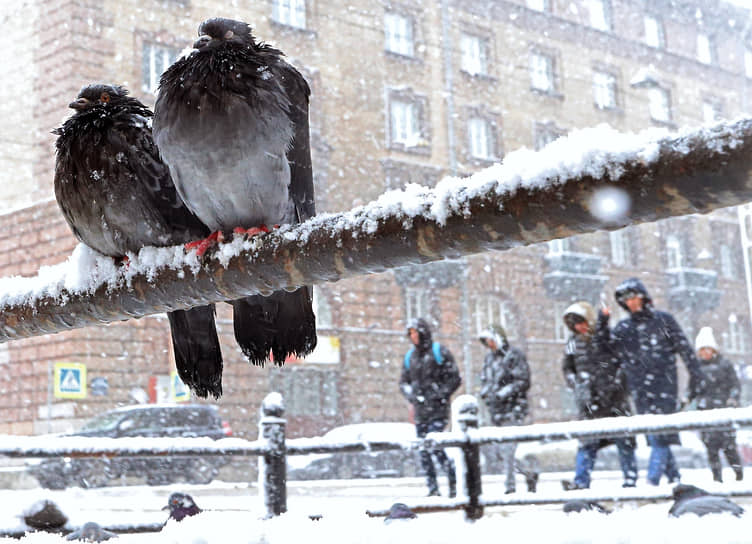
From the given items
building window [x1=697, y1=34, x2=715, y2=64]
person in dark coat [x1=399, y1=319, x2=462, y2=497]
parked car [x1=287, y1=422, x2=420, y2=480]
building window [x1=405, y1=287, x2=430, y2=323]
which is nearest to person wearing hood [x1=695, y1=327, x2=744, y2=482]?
person in dark coat [x1=399, y1=319, x2=462, y2=497]

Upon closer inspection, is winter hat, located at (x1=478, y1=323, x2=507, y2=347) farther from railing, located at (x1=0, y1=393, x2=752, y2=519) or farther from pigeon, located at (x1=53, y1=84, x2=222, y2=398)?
pigeon, located at (x1=53, y1=84, x2=222, y2=398)

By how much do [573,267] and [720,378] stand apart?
18.0 metres

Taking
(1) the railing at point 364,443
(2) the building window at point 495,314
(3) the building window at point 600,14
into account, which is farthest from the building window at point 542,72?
(1) the railing at point 364,443

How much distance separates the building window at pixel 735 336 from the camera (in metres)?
31.5

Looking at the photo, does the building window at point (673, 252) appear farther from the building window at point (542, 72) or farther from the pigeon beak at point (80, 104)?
the pigeon beak at point (80, 104)

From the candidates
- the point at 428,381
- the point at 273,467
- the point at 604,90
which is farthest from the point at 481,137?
the point at 273,467

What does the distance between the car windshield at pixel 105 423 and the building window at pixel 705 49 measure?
2646 cm

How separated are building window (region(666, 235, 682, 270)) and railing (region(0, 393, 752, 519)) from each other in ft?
91.3

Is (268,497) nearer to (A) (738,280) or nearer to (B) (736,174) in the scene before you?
(B) (736,174)

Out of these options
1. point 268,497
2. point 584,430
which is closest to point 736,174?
point 584,430

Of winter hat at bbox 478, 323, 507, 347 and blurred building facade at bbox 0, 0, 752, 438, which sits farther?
blurred building facade at bbox 0, 0, 752, 438

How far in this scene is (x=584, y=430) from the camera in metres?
4.02

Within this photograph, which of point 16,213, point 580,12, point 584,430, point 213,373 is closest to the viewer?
point 213,373

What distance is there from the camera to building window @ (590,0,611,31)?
2958cm
